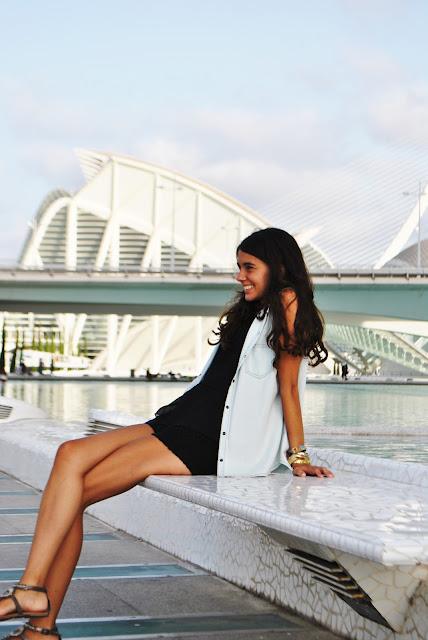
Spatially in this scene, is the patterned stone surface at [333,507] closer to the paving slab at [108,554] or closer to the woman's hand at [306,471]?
the woman's hand at [306,471]

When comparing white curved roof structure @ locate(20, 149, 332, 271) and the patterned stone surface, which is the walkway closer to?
the patterned stone surface

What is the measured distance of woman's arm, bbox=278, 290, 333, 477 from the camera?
3.70 meters

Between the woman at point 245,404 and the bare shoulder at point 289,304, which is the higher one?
the bare shoulder at point 289,304

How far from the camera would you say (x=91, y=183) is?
9125 centimetres

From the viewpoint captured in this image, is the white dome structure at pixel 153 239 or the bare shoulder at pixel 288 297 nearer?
the bare shoulder at pixel 288 297

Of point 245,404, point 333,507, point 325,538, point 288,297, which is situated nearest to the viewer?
point 325,538

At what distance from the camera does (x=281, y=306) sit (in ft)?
12.3

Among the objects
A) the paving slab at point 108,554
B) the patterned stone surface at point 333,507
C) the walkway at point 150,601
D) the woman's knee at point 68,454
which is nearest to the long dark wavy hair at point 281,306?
the patterned stone surface at point 333,507

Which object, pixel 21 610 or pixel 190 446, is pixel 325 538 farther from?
pixel 190 446

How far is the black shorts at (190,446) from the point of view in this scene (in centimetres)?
365

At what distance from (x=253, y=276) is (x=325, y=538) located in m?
1.38

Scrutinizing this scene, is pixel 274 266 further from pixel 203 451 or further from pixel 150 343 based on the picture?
pixel 150 343

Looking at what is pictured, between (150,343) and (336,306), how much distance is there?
157 ft

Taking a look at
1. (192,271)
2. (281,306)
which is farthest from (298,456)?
(192,271)
